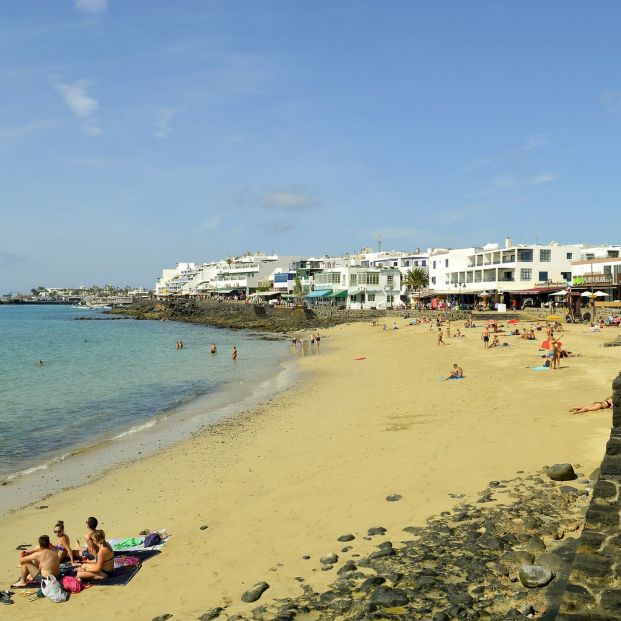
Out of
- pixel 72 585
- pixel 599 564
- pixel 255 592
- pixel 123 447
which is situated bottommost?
pixel 123 447

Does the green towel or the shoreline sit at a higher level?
the green towel

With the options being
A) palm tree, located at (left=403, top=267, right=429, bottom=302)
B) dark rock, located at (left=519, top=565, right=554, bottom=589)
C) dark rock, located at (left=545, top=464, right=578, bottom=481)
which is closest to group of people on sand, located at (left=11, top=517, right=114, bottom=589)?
dark rock, located at (left=519, top=565, right=554, bottom=589)

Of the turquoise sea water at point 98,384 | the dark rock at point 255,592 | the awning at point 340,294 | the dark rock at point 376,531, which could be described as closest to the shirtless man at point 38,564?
the dark rock at point 255,592

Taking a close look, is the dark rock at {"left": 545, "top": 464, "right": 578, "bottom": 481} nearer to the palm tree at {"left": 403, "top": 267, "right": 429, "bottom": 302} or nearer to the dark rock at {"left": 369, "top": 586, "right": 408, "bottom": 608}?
the dark rock at {"left": 369, "top": 586, "right": 408, "bottom": 608}

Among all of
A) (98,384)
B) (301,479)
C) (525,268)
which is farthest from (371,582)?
(525,268)

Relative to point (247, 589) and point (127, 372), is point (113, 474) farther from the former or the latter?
point (127, 372)

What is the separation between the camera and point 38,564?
8727 mm

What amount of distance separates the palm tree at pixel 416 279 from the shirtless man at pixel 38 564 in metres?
80.5

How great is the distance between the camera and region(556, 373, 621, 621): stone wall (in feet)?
15.3

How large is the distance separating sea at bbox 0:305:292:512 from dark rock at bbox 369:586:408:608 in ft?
31.1

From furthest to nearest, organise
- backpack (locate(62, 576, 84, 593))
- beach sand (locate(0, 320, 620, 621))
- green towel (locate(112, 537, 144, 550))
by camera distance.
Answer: green towel (locate(112, 537, 144, 550)) → backpack (locate(62, 576, 84, 593)) → beach sand (locate(0, 320, 620, 621))

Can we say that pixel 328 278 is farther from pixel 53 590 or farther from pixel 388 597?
pixel 388 597

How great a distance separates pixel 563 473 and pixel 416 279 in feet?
256

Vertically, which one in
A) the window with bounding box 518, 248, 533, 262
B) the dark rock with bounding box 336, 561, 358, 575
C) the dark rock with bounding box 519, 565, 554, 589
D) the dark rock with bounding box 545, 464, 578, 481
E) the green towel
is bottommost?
the green towel
